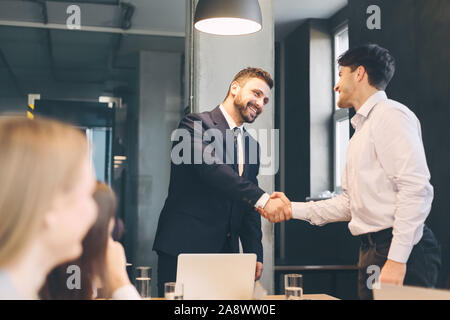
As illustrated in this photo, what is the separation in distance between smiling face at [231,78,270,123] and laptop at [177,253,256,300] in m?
1.30

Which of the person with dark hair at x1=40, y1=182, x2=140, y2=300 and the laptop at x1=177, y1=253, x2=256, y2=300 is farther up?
the person with dark hair at x1=40, y1=182, x2=140, y2=300

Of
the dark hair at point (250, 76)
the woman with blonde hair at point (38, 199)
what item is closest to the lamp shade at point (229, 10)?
the dark hair at point (250, 76)

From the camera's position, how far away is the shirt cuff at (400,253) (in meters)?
2.11

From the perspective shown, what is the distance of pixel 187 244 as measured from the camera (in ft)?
8.70

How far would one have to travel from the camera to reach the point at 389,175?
Answer: 7.43 feet

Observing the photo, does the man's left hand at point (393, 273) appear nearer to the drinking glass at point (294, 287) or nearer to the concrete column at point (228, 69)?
the drinking glass at point (294, 287)

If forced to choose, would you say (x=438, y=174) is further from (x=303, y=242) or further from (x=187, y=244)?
(x=303, y=242)

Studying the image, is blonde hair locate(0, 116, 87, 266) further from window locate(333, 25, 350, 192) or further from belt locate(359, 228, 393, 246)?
window locate(333, 25, 350, 192)

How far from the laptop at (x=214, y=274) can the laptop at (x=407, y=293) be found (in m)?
0.53

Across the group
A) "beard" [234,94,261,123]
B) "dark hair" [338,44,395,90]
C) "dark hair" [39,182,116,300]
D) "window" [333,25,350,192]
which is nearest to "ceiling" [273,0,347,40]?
"window" [333,25,350,192]

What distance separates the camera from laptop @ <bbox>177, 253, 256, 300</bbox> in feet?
5.56

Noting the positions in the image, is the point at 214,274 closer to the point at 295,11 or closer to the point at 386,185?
the point at 386,185

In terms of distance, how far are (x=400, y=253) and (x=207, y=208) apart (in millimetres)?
1004
